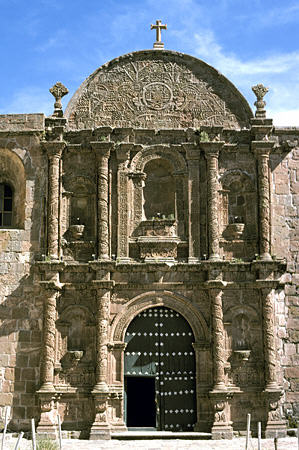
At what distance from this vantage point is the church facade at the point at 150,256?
1762 centimetres

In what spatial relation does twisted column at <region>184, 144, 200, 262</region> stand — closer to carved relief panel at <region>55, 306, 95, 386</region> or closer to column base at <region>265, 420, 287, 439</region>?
carved relief panel at <region>55, 306, 95, 386</region>

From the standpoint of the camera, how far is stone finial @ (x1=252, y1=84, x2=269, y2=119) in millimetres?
19234

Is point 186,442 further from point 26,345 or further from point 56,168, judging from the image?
point 56,168

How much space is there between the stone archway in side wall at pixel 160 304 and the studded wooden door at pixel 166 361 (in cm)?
24

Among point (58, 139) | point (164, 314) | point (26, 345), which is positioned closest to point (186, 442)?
point (164, 314)

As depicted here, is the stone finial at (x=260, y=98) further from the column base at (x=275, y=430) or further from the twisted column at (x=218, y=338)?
the column base at (x=275, y=430)

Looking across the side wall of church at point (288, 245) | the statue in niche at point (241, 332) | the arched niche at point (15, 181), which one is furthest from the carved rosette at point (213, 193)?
the arched niche at point (15, 181)

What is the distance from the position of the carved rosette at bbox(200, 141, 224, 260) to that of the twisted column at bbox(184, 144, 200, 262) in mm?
331

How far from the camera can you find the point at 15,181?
19.7 meters

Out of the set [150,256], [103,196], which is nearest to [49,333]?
[150,256]

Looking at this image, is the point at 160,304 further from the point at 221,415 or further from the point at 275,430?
the point at 275,430

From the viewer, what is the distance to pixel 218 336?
1769cm

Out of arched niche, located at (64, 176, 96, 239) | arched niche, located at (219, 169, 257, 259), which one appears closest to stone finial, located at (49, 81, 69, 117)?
arched niche, located at (64, 176, 96, 239)

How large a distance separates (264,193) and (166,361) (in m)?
5.25
